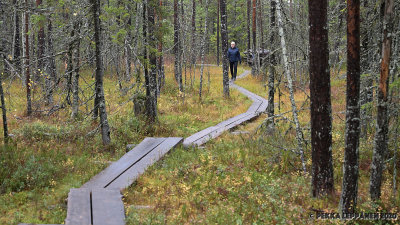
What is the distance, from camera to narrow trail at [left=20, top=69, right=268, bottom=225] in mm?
5199

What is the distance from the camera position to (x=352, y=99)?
5.09 metres

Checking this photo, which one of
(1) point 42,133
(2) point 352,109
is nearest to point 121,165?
(1) point 42,133

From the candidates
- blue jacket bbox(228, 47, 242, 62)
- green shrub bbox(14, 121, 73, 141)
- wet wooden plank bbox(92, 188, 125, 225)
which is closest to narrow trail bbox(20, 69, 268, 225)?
wet wooden plank bbox(92, 188, 125, 225)

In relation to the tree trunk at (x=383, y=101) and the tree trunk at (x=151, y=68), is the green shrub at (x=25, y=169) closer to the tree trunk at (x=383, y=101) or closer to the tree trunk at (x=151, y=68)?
the tree trunk at (x=151, y=68)

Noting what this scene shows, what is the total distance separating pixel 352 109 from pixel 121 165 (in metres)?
5.14

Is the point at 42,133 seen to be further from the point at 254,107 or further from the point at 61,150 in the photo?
the point at 254,107

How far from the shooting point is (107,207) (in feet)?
18.1

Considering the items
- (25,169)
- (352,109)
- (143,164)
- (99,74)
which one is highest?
(99,74)

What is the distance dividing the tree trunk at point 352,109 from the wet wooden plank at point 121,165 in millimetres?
4499

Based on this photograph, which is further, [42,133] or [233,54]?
[233,54]

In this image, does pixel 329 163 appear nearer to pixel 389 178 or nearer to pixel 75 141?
pixel 389 178

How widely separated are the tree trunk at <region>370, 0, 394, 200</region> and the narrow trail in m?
4.39

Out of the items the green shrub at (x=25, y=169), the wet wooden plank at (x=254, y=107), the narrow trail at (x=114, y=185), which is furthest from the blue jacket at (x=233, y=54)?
the green shrub at (x=25, y=169)

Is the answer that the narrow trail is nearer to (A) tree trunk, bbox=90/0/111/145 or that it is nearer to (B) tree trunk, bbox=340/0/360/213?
(A) tree trunk, bbox=90/0/111/145
